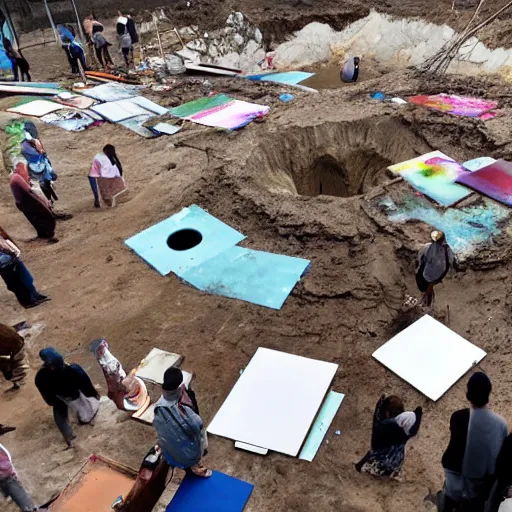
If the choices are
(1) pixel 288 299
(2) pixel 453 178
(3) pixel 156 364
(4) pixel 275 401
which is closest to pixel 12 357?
(3) pixel 156 364

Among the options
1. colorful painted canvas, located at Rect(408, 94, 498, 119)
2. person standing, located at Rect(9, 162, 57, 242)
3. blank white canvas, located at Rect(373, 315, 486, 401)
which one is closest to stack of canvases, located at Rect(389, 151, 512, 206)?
colorful painted canvas, located at Rect(408, 94, 498, 119)

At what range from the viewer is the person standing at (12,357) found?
17.7 feet

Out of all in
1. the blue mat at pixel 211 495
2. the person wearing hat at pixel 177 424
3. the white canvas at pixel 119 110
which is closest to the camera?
the person wearing hat at pixel 177 424

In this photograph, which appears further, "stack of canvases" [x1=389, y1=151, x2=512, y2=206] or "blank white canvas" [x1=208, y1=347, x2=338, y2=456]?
"stack of canvases" [x1=389, y1=151, x2=512, y2=206]

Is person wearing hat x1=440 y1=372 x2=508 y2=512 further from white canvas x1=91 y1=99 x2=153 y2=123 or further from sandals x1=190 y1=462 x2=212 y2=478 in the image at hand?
white canvas x1=91 y1=99 x2=153 y2=123

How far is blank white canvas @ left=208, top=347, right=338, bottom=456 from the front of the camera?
496cm

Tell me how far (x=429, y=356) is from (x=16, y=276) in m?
5.73

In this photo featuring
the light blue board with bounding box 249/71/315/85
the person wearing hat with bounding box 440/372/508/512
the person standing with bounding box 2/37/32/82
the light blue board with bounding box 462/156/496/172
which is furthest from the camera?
the light blue board with bounding box 249/71/315/85

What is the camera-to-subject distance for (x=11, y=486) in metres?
4.06

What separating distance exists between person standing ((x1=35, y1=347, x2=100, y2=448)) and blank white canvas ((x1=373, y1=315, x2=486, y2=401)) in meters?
3.46

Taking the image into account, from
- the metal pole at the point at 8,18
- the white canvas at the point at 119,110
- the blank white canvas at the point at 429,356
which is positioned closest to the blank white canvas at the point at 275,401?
the blank white canvas at the point at 429,356

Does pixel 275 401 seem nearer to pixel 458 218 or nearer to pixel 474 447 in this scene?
pixel 474 447

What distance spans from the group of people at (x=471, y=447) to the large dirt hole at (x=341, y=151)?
258 inches

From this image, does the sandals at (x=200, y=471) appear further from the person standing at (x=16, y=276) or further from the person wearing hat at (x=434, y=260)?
the person standing at (x=16, y=276)
